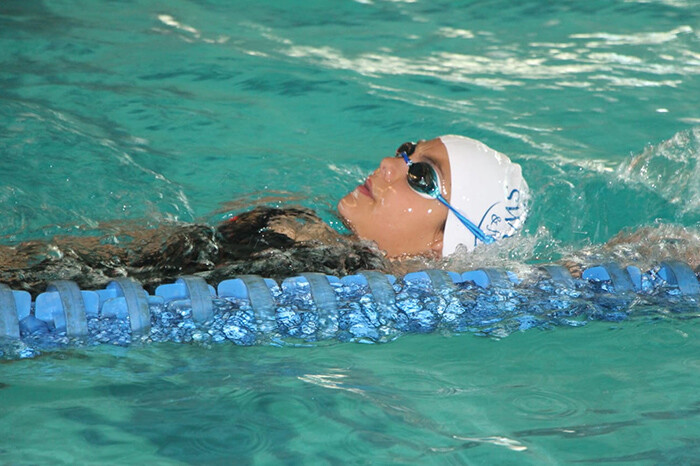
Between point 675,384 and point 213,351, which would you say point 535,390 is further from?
point 213,351

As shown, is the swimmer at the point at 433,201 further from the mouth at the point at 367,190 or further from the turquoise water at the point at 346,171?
the turquoise water at the point at 346,171

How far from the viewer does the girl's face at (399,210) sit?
3859 millimetres

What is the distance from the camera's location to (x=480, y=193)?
12.9ft

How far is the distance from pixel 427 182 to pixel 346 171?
4.47ft

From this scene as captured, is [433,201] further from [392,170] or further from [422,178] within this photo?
[392,170]

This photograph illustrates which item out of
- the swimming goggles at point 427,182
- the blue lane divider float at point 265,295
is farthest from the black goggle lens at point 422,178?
the blue lane divider float at point 265,295

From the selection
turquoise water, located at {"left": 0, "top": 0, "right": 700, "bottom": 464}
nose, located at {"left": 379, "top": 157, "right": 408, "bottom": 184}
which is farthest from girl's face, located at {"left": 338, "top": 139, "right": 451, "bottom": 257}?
turquoise water, located at {"left": 0, "top": 0, "right": 700, "bottom": 464}

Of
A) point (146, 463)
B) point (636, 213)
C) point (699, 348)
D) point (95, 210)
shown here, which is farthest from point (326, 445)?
point (636, 213)

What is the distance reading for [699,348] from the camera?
3146mm

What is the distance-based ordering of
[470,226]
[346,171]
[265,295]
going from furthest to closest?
[346,171]
[470,226]
[265,295]

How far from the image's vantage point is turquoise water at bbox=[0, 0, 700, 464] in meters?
2.52

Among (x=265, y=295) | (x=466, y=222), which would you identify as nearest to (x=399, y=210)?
(x=466, y=222)

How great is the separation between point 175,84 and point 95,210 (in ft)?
6.03

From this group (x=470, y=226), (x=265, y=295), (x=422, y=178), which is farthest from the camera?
(x=470, y=226)
